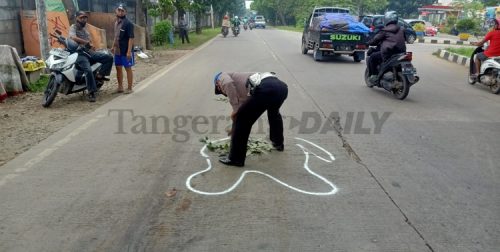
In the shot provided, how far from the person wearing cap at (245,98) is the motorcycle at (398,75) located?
483 cm

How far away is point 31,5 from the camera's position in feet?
46.6

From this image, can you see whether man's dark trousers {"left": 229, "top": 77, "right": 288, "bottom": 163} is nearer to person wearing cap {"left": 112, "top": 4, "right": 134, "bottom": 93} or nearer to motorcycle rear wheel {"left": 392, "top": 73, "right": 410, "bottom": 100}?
motorcycle rear wheel {"left": 392, "top": 73, "right": 410, "bottom": 100}

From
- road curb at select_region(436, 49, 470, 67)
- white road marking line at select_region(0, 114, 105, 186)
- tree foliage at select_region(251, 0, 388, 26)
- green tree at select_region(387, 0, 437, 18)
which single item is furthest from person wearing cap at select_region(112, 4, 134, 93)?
green tree at select_region(387, 0, 437, 18)

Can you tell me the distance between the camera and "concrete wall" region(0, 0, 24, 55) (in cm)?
1258

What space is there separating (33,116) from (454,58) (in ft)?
49.6

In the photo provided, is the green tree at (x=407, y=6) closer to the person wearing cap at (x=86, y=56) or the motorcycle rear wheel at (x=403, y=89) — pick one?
the motorcycle rear wheel at (x=403, y=89)

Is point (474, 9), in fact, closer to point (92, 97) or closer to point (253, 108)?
point (92, 97)

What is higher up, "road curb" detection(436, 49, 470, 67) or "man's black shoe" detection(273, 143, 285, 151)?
"road curb" detection(436, 49, 470, 67)

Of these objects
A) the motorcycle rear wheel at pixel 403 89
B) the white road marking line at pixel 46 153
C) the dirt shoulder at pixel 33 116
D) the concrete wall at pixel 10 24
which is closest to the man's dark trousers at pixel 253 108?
the white road marking line at pixel 46 153

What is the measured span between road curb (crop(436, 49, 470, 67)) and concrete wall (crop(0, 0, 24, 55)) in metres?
14.5

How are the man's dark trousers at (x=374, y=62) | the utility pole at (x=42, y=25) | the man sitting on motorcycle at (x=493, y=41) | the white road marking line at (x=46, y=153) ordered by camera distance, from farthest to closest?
1. the utility pole at (x=42, y=25)
2. the man sitting on motorcycle at (x=493, y=41)
3. the man's dark trousers at (x=374, y=62)
4. the white road marking line at (x=46, y=153)

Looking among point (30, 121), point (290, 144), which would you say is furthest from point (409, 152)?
point (30, 121)

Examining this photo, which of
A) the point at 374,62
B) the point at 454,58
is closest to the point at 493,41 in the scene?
the point at 374,62

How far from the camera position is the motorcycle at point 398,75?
29.0ft
